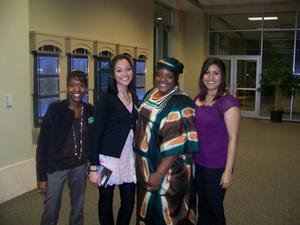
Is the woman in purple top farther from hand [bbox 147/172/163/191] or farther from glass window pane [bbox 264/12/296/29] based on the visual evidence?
glass window pane [bbox 264/12/296/29]

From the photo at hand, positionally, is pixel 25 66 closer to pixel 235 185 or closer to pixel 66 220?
pixel 66 220

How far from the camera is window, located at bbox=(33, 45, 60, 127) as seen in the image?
4.55 meters

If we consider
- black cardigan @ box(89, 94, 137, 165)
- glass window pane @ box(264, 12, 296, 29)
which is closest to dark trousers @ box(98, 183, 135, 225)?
black cardigan @ box(89, 94, 137, 165)

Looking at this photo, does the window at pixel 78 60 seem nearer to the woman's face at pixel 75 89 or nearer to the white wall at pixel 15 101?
the white wall at pixel 15 101

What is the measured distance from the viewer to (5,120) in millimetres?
3877

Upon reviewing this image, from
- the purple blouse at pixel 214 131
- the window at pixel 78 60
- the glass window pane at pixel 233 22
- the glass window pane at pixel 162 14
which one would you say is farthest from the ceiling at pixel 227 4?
the purple blouse at pixel 214 131

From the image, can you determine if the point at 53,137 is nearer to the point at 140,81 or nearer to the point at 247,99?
the point at 140,81

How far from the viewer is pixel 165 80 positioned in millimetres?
2186

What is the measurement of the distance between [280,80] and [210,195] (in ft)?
27.6

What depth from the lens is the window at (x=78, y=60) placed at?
16.9 feet

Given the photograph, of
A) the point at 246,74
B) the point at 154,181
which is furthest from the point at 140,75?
the point at 246,74

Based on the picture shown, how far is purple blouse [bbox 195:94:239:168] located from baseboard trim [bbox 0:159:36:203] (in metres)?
2.51

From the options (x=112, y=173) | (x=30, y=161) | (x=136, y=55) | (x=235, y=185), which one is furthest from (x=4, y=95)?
(x=136, y=55)

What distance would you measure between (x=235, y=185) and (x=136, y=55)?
139 inches
